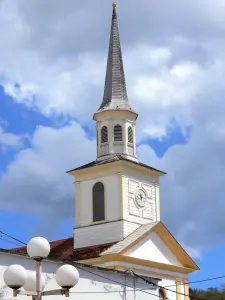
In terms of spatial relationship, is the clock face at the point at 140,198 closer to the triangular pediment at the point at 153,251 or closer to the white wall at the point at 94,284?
the triangular pediment at the point at 153,251

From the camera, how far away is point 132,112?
47469 mm

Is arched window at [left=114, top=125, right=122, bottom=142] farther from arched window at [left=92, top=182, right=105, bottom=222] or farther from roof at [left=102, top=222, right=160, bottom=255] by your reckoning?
roof at [left=102, top=222, right=160, bottom=255]

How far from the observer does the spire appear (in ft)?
158

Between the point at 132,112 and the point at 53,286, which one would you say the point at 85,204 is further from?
the point at 53,286

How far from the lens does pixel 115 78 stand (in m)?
49.3

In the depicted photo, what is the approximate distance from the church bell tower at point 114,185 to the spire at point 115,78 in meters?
0.06

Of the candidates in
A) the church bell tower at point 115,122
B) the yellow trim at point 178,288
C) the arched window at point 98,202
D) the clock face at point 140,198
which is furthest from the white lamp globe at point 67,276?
the church bell tower at point 115,122

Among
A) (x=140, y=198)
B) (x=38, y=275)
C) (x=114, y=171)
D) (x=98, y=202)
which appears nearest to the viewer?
(x=38, y=275)

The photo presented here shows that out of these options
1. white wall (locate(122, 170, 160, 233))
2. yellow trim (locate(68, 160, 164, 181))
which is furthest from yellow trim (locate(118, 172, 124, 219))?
yellow trim (locate(68, 160, 164, 181))

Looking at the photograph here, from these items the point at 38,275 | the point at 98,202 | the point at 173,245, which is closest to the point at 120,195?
the point at 98,202

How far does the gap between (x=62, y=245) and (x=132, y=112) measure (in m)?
9.00

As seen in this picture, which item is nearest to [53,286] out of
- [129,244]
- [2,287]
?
[2,287]

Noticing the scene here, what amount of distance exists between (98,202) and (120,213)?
1939 millimetres

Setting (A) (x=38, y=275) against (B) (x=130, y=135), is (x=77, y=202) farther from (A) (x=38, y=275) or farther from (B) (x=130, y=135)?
(A) (x=38, y=275)
